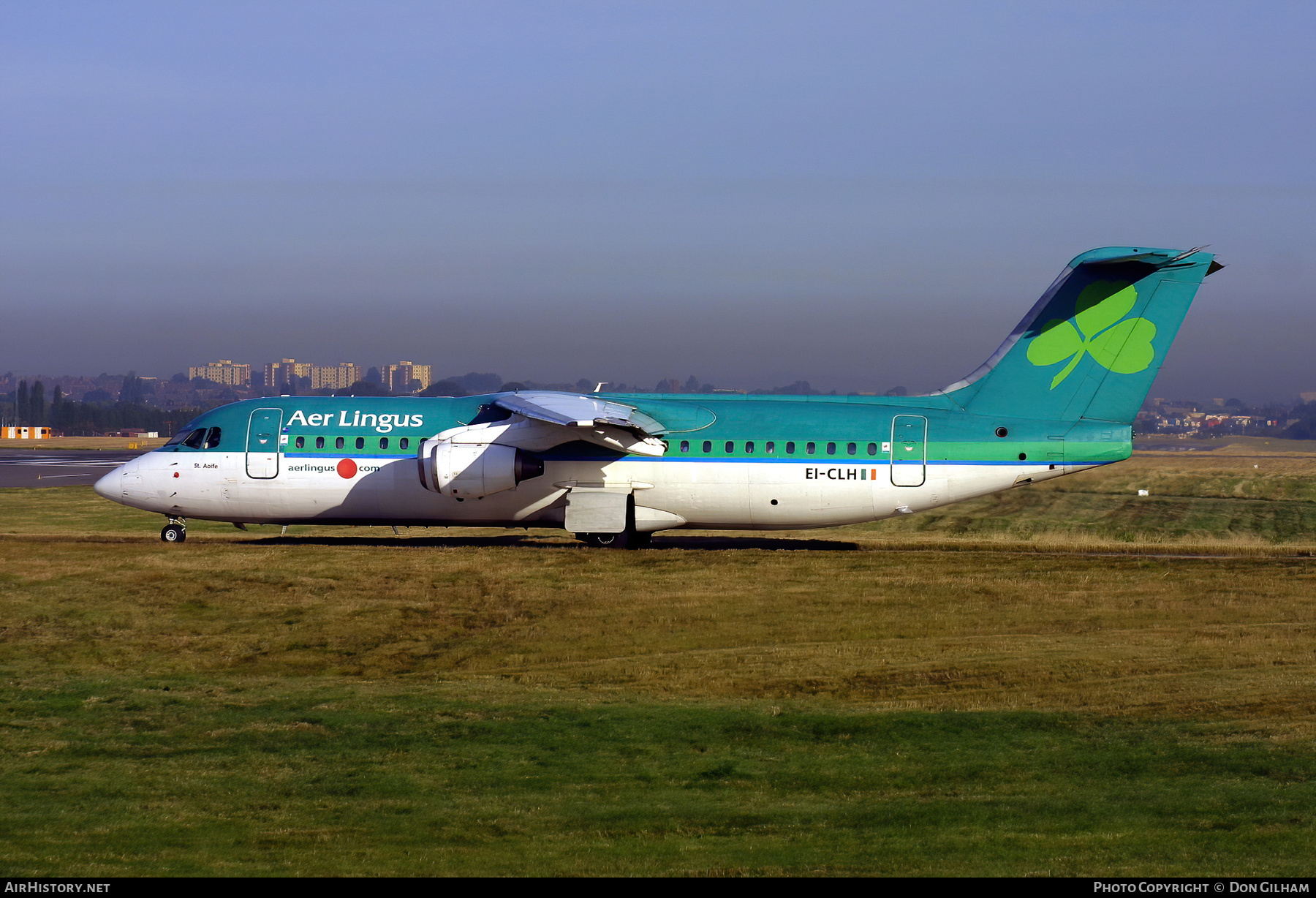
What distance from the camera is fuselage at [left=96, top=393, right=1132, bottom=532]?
25156 millimetres

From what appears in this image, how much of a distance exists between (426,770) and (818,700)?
18.7 feet

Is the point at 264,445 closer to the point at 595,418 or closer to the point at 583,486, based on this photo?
the point at 583,486

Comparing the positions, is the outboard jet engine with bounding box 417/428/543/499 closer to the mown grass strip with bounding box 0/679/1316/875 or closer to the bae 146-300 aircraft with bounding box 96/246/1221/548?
the bae 146-300 aircraft with bounding box 96/246/1221/548

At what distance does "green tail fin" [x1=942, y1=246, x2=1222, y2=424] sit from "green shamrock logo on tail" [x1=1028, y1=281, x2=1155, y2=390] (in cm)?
2

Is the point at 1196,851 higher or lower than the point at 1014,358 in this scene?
lower

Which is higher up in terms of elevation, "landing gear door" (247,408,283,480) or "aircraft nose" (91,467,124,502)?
"landing gear door" (247,408,283,480)

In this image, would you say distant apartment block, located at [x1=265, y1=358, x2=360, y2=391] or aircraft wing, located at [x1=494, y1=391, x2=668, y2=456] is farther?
distant apartment block, located at [x1=265, y1=358, x2=360, y2=391]

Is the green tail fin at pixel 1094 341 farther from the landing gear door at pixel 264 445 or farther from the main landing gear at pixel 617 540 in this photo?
the landing gear door at pixel 264 445

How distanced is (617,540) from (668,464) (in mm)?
2350

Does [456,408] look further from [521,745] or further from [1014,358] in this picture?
[521,745]

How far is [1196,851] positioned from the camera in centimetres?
871

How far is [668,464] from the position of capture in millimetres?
25594

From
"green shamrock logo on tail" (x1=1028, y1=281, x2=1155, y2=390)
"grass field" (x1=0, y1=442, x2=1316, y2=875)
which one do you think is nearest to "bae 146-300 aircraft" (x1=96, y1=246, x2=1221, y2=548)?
"green shamrock logo on tail" (x1=1028, y1=281, x2=1155, y2=390)
